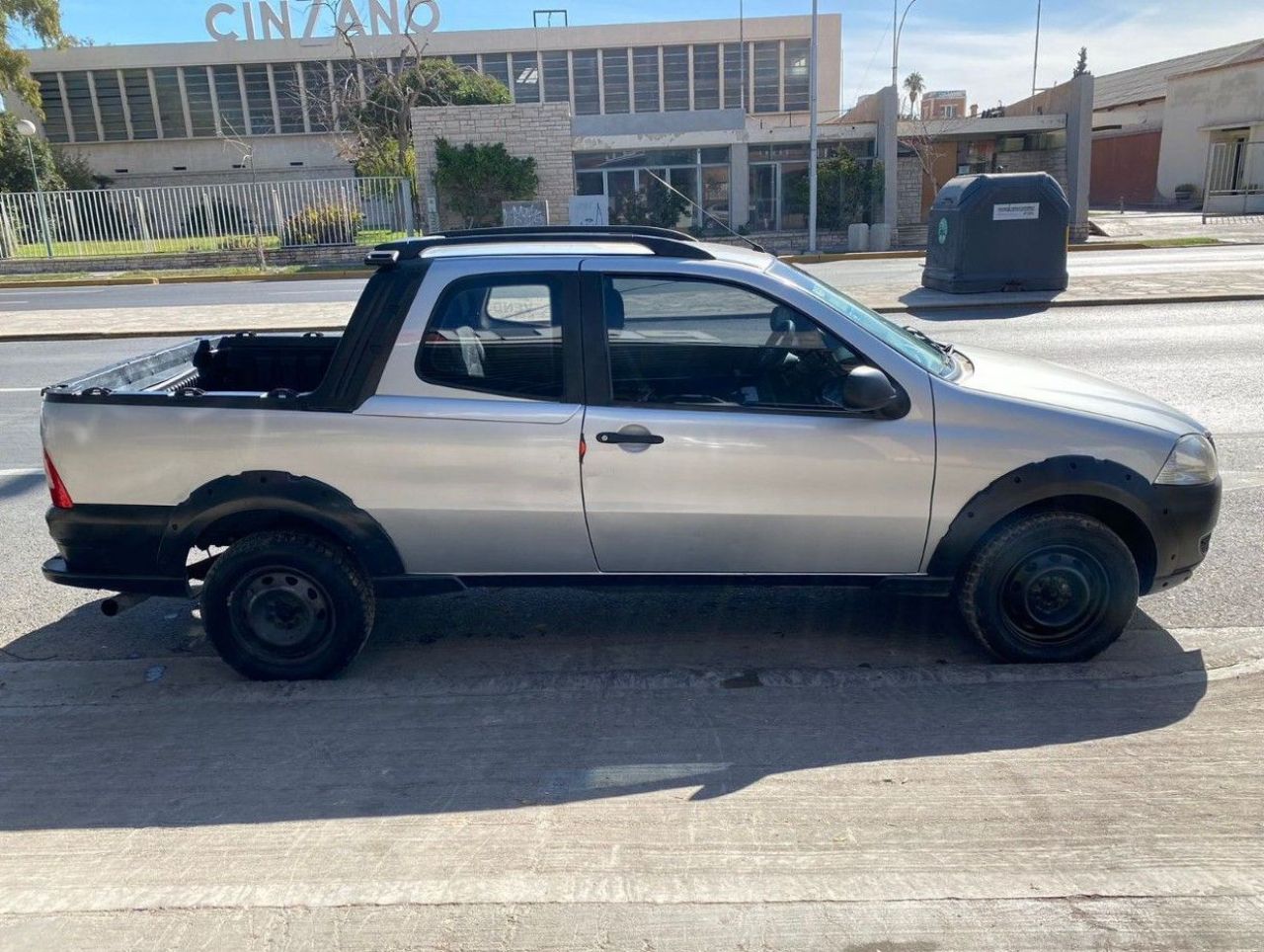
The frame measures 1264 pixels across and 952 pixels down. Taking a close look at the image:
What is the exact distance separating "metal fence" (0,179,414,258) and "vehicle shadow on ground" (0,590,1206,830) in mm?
26674

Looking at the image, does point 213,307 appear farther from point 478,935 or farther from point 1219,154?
point 1219,154

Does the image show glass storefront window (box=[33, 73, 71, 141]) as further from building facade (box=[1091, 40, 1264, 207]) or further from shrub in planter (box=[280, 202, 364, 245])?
building facade (box=[1091, 40, 1264, 207])

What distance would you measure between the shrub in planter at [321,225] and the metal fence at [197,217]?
0.10 feet

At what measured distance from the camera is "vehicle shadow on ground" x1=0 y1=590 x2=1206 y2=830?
11.6 feet

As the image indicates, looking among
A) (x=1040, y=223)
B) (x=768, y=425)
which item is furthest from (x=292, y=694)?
(x=1040, y=223)

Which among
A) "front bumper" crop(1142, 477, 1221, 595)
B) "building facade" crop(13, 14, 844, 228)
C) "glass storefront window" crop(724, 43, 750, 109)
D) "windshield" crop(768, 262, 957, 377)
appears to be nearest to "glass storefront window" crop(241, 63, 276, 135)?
"building facade" crop(13, 14, 844, 228)

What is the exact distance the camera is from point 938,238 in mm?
17203

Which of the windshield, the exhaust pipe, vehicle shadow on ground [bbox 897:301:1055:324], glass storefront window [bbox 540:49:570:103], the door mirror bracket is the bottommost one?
vehicle shadow on ground [bbox 897:301:1055:324]

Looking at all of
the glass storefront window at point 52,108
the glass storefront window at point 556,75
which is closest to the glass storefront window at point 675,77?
the glass storefront window at point 556,75

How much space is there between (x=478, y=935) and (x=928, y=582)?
7.65 feet

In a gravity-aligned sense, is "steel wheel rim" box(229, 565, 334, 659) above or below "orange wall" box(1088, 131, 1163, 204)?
below

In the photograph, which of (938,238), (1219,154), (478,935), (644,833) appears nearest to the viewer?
(478,935)

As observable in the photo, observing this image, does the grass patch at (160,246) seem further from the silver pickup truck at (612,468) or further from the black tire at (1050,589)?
the black tire at (1050,589)

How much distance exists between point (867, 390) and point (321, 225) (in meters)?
28.7
